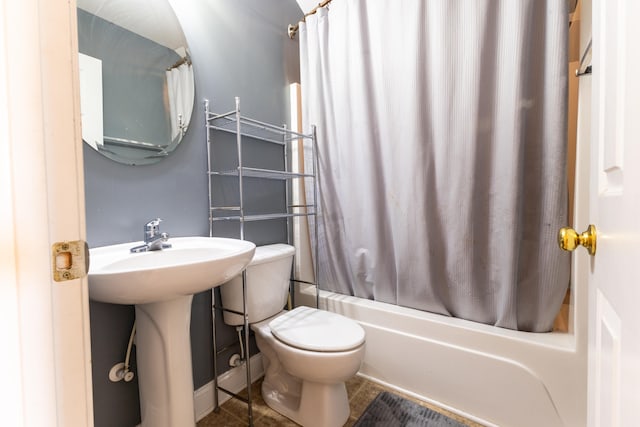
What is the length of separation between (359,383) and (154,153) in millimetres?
1481

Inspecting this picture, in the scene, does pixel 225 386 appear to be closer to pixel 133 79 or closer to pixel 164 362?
pixel 164 362

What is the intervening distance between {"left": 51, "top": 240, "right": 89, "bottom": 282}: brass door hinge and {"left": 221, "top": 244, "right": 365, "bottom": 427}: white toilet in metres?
0.87

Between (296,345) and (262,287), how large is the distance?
0.36m

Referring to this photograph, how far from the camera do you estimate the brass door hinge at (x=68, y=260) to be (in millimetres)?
358

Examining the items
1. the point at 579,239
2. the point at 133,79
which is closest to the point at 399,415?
the point at 579,239

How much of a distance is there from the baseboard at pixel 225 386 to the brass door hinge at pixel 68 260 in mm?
1162

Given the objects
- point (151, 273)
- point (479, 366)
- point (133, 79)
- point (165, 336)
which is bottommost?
point (479, 366)

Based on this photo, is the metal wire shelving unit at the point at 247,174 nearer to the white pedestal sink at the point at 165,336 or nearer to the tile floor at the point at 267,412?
the tile floor at the point at 267,412

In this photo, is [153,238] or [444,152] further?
[444,152]

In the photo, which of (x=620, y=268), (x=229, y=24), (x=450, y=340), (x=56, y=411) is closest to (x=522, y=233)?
(x=450, y=340)

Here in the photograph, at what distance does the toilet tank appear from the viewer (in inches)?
51.4

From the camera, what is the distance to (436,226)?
53.8 inches

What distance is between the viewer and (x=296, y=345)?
110 cm

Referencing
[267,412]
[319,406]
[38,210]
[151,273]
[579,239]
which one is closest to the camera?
[38,210]
